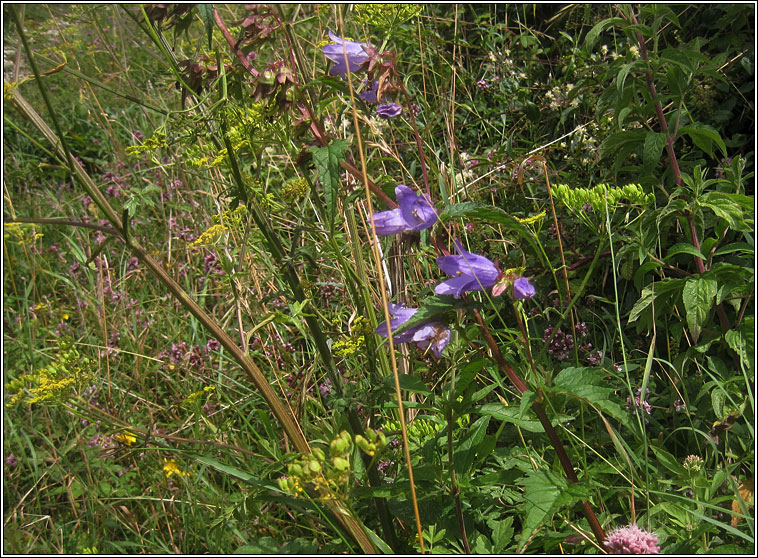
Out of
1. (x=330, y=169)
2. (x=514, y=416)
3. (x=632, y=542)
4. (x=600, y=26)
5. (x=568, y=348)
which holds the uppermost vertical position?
(x=600, y=26)

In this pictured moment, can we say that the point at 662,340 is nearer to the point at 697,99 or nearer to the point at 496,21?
the point at 697,99

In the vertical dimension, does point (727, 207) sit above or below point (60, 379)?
above

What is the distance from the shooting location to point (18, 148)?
4230mm

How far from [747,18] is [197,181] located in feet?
7.85

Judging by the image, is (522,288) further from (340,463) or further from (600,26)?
(600,26)

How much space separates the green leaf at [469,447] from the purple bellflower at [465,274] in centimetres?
33

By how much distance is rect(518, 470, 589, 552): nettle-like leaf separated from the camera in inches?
42.9

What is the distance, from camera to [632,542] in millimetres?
1114

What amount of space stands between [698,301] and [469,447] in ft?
2.41

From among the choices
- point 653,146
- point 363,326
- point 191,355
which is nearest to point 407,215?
point 363,326

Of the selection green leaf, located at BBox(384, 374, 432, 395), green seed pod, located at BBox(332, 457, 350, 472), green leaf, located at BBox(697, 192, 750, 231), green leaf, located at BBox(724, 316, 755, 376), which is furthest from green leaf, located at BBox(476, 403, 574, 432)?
green leaf, located at BBox(697, 192, 750, 231)

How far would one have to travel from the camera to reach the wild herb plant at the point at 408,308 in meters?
1.17

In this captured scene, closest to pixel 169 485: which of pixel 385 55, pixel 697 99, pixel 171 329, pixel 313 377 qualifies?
pixel 313 377

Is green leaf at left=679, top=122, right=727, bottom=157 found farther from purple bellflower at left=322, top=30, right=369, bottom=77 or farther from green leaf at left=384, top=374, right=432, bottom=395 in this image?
green leaf at left=384, top=374, right=432, bottom=395
